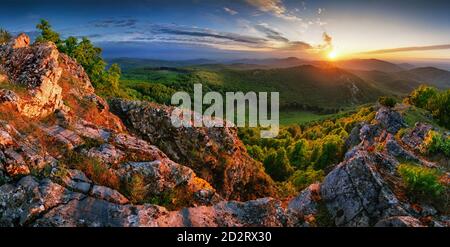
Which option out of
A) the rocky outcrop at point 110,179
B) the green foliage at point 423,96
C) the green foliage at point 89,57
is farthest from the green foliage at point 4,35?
the green foliage at point 423,96

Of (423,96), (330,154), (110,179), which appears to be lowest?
(330,154)

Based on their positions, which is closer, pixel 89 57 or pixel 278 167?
pixel 89 57

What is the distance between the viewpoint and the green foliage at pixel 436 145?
27.6 m

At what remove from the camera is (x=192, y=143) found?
114 ft

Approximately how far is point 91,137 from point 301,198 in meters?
13.8

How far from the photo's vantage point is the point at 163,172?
22.4m

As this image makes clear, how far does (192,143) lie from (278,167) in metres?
54.8

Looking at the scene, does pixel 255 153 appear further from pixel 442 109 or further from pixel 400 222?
pixel 400 222

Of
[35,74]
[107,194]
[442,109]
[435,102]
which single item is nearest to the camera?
[107,194]

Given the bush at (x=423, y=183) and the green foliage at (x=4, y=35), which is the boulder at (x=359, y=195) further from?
the green foliage at (x=4, y=35)

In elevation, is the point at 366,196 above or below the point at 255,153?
above

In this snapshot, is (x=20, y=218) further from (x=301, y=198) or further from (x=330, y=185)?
(x=330, y=185)

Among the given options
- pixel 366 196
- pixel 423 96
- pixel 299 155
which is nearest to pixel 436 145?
pixel 366 196

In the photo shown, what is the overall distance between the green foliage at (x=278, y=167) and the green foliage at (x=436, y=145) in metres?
57.5
